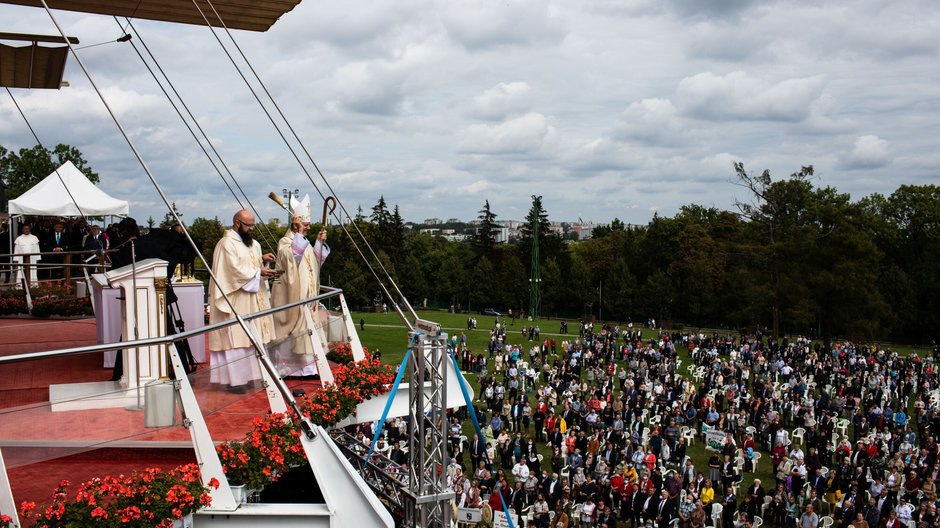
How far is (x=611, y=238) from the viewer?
80062 mm

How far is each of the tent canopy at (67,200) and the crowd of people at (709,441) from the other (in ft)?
28.3

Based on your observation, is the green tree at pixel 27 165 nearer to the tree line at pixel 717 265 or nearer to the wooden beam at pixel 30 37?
the tree line at pixel 717 265

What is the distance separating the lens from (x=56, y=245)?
16.7m

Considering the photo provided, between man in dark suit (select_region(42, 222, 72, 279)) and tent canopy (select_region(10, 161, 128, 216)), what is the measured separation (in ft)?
1.75

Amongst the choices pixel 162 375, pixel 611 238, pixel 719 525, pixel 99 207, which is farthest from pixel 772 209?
pixel 162 375

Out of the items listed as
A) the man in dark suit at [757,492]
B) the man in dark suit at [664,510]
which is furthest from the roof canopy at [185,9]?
the man in dark suit at [757,492]

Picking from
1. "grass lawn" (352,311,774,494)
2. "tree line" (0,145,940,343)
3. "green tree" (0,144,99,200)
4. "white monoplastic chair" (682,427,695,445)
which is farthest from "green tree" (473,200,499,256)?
"white monoplastic chair" (682,427,695,445)

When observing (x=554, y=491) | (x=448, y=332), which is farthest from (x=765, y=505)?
(x=448, y=332)

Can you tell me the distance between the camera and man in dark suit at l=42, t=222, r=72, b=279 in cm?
1650

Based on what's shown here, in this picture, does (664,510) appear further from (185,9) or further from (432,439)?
(185,9)

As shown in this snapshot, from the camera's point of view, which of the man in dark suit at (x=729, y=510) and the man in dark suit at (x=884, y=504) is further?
the man in dark suit at (x=729, y=510)

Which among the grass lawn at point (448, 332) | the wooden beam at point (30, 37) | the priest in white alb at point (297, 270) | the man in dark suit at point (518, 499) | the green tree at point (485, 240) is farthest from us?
the green tree at point (485, 240)

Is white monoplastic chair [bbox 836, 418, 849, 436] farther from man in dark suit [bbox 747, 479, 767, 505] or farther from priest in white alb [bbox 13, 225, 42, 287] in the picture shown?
priest in white alb [bbox 13, 225, 42, 287]

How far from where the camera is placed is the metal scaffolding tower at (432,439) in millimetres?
7855
